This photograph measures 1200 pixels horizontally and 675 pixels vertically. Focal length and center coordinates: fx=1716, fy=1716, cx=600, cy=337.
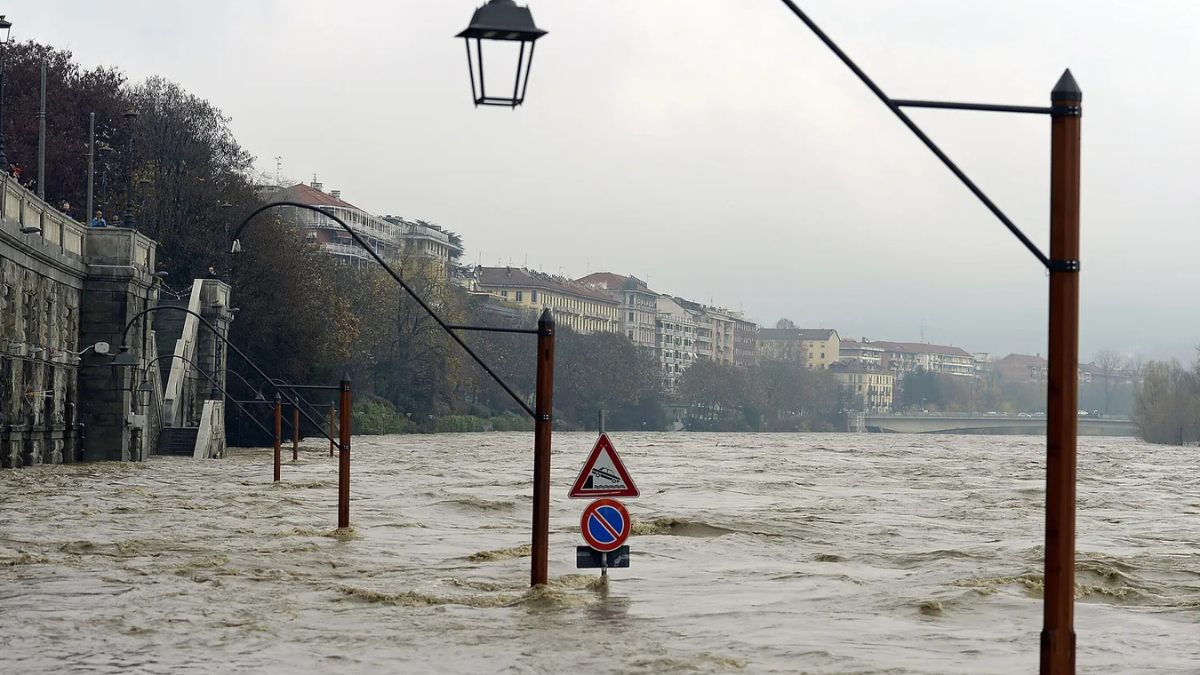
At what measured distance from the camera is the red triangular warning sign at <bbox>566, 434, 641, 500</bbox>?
54.5 feet

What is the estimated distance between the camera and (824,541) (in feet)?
95.3

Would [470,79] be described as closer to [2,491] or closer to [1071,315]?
[1071,315]

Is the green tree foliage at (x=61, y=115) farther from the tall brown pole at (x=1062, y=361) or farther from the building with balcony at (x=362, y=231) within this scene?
the tall brown pole at (x=1062, y=361)

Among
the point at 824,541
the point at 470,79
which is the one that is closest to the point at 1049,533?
the point at 470,79

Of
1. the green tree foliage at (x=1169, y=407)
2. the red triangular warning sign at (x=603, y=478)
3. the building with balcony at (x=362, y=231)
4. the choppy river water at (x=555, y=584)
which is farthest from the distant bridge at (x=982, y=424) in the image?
the red triangular warning sign at (x=603, y=478)

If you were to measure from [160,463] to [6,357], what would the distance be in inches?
431

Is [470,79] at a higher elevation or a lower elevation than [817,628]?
higher

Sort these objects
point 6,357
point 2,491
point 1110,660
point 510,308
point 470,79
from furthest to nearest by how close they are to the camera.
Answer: point 510,308 → point 6,357 → point 2,491 → point 1110,660 → point 470,79

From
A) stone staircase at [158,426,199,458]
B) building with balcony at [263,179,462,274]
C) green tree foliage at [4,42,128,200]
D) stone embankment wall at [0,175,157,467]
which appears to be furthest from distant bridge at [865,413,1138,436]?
stone embankment wall at [0,175,157,467]

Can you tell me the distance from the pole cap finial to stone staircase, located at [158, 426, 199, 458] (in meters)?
54.9

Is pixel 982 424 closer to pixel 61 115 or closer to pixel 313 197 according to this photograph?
pixel 313 197

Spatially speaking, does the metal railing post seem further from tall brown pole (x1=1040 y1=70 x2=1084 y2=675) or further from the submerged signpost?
tall brown pole (x1=1040 y1=70 x2=1084 y2=675)

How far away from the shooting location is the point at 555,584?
1891 centimetres

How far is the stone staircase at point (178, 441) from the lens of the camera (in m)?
61.3
